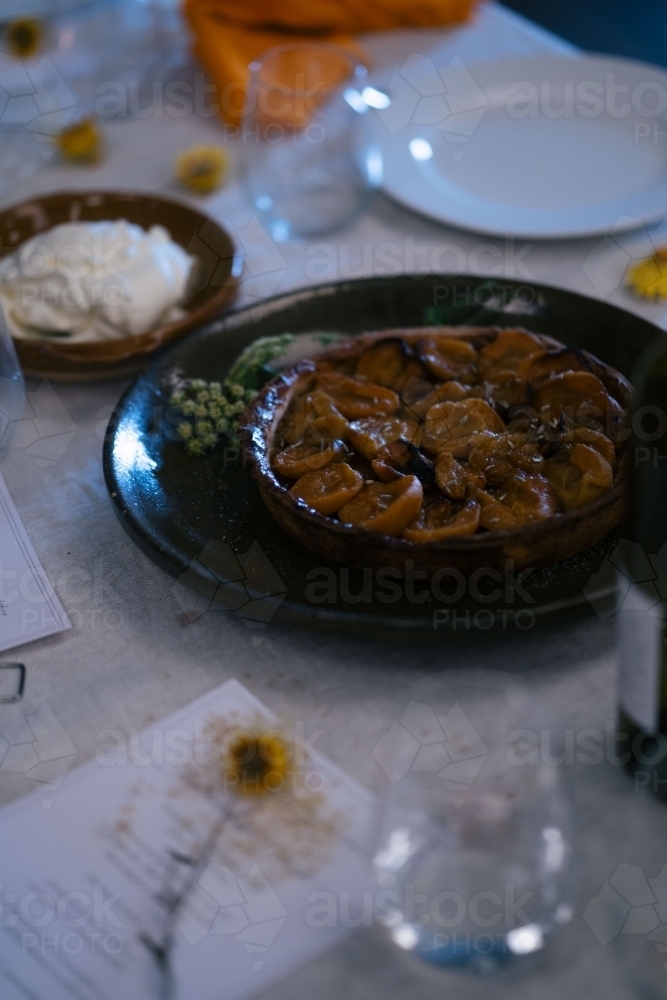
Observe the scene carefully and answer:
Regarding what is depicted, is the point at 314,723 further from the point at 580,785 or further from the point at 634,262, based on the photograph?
the point at 634,262

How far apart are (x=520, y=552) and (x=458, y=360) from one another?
0.33 meters

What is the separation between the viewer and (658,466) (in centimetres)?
65

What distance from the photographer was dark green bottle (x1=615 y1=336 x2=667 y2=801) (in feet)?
2.12

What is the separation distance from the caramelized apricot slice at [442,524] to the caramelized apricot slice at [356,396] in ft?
0.59

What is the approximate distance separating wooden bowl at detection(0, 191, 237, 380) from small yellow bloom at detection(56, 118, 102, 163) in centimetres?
32

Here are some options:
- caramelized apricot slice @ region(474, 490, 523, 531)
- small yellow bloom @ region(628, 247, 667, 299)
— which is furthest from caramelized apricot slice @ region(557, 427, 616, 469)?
small yellow bloom @ region(628, 247, 667, 299)

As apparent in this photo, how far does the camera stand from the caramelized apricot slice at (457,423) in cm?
101

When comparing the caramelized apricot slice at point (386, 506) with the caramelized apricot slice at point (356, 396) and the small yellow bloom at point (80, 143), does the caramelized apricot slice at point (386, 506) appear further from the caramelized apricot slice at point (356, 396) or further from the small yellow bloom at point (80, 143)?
the small yellow bloom at point (80, 143)

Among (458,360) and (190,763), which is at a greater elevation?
(458,360)

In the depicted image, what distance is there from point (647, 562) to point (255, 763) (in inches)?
14.5

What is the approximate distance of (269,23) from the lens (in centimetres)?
199

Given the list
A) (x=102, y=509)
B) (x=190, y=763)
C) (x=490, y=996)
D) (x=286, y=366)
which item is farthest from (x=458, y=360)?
(x=490, y=996)

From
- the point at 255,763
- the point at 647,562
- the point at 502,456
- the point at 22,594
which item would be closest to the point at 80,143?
the point at 22,594

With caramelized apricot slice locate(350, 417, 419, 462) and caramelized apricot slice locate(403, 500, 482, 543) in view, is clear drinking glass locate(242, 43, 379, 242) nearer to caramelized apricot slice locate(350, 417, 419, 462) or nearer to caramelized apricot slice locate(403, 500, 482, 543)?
caramelized apricot slice locate(350, 417, 419, 462)
